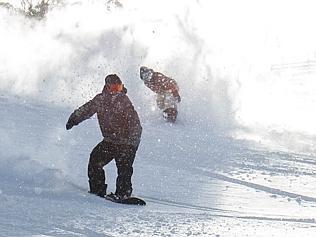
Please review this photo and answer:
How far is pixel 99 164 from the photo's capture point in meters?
7.42

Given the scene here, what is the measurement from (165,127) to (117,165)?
7464 millimetres

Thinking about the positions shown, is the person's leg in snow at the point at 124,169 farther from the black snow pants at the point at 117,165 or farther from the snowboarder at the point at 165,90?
the snowboarder at the point at 165,90

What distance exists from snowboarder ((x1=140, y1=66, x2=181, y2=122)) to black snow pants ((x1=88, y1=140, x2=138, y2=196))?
7688 millimetres

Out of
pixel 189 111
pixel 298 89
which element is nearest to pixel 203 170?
pixel 189 111

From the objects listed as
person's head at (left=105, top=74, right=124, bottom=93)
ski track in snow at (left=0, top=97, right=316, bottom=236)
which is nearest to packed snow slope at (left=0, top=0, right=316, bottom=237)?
ski track in snow at (left=0, top=97, right=316, bottom=236)

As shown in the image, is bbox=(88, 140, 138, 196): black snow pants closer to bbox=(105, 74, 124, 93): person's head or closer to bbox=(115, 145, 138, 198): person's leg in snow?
bbox=(115, 145, 138, 198): person's leg in snow

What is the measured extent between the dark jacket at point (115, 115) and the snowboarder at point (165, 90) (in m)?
7.70

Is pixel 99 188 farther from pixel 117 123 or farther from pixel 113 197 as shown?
pixel 117 123

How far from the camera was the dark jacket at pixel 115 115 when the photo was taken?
731 centimetres

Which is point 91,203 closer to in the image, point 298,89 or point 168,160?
point 168,160

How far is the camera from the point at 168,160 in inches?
432

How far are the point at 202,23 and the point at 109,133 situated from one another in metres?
13.9

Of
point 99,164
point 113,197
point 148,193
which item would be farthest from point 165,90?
point 113,197

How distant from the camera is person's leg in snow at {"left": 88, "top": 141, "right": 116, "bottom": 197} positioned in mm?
7402
